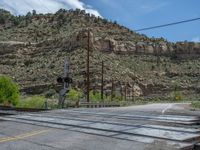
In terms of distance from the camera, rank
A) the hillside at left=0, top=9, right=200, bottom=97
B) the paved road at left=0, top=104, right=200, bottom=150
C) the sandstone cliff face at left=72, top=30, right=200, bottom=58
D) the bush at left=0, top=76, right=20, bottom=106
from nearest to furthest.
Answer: the paved road at left=0, top=104, right=200, bottom=150
the bush at left=0, top=76, right=20, bottom=106
the hillside at left=0, top=9, right=200, bottom=97
the sandstone cliff face at left=72, top=30, right=200, bottom=58

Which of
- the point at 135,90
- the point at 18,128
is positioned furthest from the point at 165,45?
the point at 18,128

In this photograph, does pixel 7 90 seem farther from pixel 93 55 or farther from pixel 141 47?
pixel 141 47

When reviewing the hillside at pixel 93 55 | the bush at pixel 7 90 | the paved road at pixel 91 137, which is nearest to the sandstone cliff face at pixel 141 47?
the hillside at pixel 93 55

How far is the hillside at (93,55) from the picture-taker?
95.1 metres

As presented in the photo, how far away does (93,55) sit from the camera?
347 feet

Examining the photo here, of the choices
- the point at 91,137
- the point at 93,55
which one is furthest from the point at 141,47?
the point at 91,137

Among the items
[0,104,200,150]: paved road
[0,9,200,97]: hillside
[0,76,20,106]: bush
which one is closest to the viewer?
[0,104,200,150]: paved road

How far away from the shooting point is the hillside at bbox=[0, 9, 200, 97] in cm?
9512

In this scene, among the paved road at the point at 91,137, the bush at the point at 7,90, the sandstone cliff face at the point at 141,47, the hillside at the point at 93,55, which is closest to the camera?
the paved road at the point at 91,137

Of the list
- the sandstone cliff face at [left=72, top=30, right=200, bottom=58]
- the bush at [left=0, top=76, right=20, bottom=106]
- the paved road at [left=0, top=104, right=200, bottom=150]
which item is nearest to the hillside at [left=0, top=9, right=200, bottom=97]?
the sandstone cliff face at [left=72, top=30, right=200, bottom=58]

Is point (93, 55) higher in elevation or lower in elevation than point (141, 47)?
lower

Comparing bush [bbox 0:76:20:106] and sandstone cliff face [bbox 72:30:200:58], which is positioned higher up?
sandstone cliff face [bbox 72:30:200:58]

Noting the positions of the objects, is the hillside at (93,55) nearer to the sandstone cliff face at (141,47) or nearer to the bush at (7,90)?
the sandstone cliff face at (141,47)

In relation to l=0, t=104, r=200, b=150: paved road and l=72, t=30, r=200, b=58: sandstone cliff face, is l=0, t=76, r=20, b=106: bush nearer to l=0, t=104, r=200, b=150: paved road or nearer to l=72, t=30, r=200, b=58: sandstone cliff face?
l=72, t=30, r=200, b=58: sandstone cliff face
